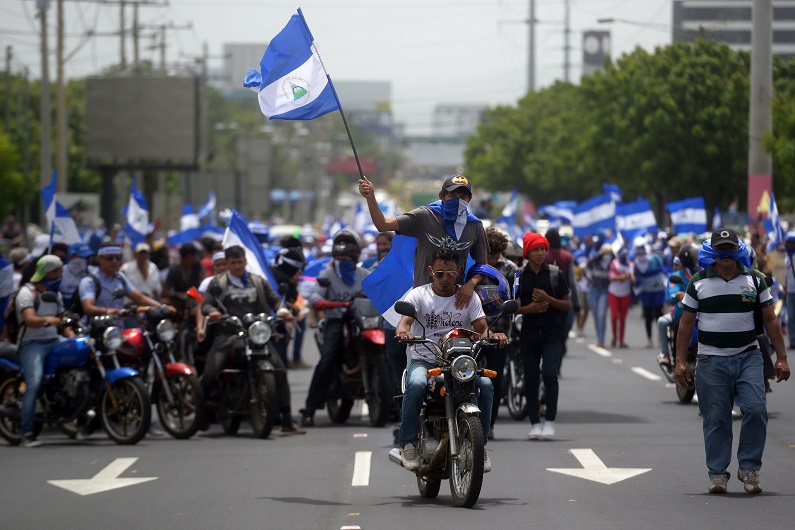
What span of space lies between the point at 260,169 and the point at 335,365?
62.5 m

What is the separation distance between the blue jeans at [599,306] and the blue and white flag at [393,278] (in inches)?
489

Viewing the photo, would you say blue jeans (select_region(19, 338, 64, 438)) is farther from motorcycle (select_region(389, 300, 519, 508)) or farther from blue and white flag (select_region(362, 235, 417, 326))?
motorcycle (select_region(389, 300, 519, 508))

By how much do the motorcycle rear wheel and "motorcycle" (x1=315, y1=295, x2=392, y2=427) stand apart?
106 cm

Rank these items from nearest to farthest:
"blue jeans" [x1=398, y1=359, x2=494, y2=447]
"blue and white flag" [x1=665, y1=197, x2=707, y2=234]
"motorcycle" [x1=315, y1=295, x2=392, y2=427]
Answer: "blue jeans" [x1=398, y1=359, x2=494, y2=447] → "motorcycle" [x1=315, y1=295, x2=392, y2=427] → "blue and white flag" [x1=665, y1=197, x2=707, y2=234]

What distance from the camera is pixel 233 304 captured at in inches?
555

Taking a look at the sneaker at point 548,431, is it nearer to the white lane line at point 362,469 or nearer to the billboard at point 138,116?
the white lane line at point 362,469

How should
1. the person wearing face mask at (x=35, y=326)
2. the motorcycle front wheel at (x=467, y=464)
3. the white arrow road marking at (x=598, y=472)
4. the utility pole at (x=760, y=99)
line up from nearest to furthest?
the motorcycle front wheel at (x=467, y=464) < the white arrow road marking at (x=598, y=472) < the person wearing face mask at (x=35, y=326) < the utility pole at (x=760, y=99)

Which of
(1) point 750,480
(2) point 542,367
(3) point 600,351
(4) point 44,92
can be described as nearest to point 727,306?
(1) point 750,480

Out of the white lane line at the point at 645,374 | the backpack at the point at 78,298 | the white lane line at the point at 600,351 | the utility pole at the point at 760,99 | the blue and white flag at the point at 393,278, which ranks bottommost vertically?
the white lane line at the point at 600,351

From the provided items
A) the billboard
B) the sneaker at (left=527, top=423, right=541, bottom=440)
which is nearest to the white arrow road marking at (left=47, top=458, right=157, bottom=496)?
the sneaker at (left=527, top=423, right=541, bottom=440)

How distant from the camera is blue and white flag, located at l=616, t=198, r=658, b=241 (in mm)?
30391

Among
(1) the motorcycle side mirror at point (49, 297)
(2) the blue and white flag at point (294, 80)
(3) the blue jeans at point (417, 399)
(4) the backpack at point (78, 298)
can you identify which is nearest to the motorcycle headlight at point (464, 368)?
(3) the blue jeans at point (417, 399)

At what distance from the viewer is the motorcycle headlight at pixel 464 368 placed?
948 cm

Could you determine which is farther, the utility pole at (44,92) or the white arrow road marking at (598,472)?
the utility pole at (44,92)
